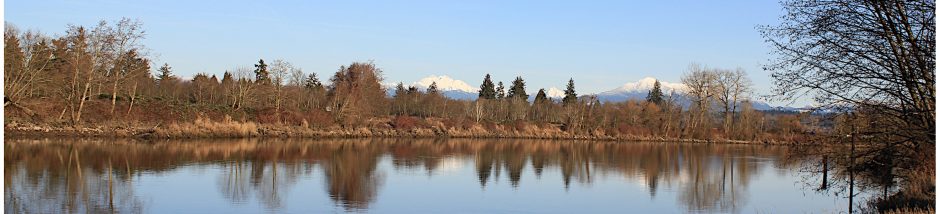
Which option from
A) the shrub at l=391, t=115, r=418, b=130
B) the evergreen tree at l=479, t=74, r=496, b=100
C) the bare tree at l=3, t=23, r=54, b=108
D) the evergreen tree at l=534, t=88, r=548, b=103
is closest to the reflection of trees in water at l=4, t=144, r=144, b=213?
the bare tree at l=3, t=23, r=54, b=108

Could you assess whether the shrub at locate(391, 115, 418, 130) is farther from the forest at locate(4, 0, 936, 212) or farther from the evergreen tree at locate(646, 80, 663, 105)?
the evergreen tree at locate(646, 80, 663, 105)

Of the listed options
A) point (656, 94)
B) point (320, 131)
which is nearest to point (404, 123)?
point (320, 131)

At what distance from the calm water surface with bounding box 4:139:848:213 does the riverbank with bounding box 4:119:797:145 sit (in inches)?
152

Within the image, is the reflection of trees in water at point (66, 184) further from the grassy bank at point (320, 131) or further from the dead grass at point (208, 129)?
the dead grass at point (208, 129)

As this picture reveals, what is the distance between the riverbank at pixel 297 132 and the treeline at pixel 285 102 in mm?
583

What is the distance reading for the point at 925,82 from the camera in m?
11.9

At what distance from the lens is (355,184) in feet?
65.7

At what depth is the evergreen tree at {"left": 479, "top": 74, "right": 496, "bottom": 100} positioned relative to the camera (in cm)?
10456

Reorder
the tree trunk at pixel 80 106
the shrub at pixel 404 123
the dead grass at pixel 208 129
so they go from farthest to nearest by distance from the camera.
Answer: the shrub at pixel 404 123, the dead grass at pixel 208 129, the tree trunk at pixel 80 106

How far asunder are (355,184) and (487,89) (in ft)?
280

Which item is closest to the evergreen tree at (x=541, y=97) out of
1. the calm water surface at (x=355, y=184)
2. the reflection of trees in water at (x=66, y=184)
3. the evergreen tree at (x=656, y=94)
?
the evergreen tree at (x=656, y=94)

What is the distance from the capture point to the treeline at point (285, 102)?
36.0 metres

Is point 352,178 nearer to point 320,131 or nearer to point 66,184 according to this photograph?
point 66,184

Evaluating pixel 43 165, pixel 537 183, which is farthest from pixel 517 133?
pixel 43 165
